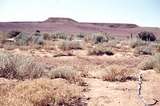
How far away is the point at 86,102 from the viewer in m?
8.70

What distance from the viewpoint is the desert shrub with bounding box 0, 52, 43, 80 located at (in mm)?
11312

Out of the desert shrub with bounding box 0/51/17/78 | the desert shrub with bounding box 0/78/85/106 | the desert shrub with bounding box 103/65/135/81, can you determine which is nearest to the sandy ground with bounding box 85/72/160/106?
the desert shrub with bounding box 103/65/135/81

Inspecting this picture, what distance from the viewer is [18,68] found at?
1145 cm

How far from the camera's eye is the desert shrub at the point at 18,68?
1131 cm

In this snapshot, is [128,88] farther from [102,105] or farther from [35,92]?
[35,92]

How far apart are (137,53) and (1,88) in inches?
679

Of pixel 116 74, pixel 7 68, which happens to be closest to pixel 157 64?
pixel 116 74

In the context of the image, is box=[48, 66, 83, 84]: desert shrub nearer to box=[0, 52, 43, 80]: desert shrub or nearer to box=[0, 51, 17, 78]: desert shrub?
box=[0, 52, 43, 80]: desert shrub

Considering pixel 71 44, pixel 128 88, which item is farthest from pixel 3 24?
pixel 128 88

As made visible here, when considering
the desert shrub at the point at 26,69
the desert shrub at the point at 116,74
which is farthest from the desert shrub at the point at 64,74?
the desert shrub at the point at 116,74

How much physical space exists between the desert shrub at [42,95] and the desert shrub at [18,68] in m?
1.88

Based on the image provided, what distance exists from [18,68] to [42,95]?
3437mm

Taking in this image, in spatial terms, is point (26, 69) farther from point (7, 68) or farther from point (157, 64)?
point (157, 64)

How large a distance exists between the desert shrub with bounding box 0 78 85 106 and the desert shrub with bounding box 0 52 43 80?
1880mm
